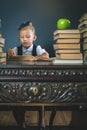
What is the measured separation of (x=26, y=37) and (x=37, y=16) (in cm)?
14

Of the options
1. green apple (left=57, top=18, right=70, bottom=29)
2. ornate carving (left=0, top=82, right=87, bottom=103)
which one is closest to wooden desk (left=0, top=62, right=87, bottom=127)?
ornate carving (left=0, top=82, right=87, bottom=103)

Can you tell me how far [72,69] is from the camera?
83 cm

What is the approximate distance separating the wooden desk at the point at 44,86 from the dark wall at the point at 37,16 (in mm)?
422

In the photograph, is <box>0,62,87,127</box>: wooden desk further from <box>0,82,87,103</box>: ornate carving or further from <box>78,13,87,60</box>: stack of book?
<box>78,13,87,60</box>: stack of book

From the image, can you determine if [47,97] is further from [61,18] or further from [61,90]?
[61,18]

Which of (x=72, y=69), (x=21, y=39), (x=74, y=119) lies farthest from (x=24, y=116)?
(x=72, y=69)

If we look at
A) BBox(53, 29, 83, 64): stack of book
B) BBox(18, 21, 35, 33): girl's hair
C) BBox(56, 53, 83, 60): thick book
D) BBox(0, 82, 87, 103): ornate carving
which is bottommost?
BBox(0, 82, 87, 103): ornate carving

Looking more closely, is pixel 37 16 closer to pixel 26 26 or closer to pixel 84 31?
pixel 26 26

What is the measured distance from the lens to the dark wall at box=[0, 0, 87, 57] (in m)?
1.25

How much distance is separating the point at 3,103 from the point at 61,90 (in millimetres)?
189

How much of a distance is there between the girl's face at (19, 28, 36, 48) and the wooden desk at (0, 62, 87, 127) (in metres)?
0.37

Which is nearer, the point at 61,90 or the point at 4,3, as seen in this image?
the point at 61,90

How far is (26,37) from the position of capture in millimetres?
1186

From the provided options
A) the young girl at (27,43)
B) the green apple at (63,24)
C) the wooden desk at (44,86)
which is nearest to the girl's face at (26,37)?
the young girl at (27,43)
